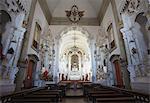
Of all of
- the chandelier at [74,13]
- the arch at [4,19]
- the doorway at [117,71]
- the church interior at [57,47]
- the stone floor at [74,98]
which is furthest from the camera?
the doorway at [117,71]

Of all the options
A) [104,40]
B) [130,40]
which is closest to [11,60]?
[130,40]

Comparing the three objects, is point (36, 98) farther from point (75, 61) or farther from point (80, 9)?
point (75, 61)

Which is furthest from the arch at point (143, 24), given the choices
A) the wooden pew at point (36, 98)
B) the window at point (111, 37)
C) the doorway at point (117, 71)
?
the wooden pew at point (36, 98)

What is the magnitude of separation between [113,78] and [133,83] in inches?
132

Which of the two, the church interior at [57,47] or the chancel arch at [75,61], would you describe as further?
the chancel arch at [75,61]

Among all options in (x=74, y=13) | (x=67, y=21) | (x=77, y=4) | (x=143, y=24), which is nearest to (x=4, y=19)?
(x=74, y=13)

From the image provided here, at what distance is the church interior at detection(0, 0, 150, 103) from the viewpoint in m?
4.63

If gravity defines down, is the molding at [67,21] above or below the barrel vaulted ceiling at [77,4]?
below

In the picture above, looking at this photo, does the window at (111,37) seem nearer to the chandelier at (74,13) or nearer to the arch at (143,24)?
the chandelier at (74,13)

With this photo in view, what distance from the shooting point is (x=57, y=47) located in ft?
46.1

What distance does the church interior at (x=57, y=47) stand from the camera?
4.63 m

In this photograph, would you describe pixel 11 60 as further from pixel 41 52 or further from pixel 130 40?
pixel 130 40

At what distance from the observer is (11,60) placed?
5.55 meters

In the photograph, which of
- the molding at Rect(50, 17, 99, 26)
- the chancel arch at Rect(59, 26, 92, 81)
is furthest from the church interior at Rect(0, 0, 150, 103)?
the chancel arch at Rect(59, 26, 92, 81)
